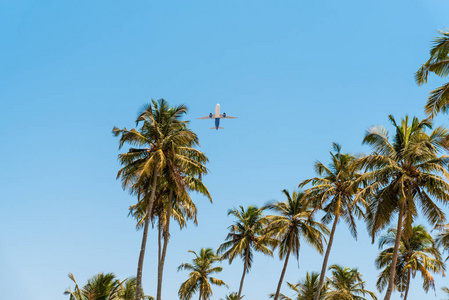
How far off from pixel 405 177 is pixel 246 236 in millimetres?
22238

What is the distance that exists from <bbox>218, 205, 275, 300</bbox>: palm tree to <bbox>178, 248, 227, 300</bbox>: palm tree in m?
5.20

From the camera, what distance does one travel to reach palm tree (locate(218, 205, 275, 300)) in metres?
43.2

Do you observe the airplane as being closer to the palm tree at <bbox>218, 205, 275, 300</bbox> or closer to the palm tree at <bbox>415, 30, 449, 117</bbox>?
the palm tree at <bbox>218, 205, 275, 300</bbox>

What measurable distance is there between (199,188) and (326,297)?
13.9 m

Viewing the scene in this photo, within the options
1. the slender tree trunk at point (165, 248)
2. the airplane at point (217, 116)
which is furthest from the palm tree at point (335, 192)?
the airplane at point (217, 116)

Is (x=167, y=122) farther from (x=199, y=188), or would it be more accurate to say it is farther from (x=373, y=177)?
→ (x=373, y=177)

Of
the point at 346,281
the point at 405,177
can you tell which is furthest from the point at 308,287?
the point at 405,177

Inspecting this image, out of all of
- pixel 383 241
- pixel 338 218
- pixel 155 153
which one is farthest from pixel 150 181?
pixel 383 241

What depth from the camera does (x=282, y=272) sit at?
37.5 m

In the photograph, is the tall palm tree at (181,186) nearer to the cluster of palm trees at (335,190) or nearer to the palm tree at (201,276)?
the cluster of palm trees at (335,190)

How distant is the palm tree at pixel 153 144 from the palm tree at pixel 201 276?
69.4 ft

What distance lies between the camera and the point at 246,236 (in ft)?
143

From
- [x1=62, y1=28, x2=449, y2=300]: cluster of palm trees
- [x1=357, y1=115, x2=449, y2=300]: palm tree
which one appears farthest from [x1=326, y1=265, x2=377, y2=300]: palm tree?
[x1=357, y1=115, x2=449, y2=300]: palm tree

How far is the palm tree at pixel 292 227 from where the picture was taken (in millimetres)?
36347
